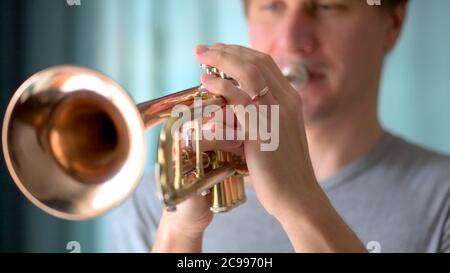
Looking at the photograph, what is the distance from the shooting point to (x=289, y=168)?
83 cm

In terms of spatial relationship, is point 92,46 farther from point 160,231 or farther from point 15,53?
point 160,231

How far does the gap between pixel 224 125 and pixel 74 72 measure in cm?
23

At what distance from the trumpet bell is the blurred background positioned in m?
0.90

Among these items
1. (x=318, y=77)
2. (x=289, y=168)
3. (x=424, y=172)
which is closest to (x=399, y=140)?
(x=424, y=172)

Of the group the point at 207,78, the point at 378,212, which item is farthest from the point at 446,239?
the point at 207,78

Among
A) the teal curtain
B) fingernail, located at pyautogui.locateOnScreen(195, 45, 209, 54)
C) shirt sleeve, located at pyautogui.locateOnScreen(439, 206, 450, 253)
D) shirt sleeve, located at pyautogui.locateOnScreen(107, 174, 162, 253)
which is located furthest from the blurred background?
fingernail, located at pyautogui.locateOnScreen(195, 45, 209, 54)

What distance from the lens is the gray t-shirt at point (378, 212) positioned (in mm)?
1156

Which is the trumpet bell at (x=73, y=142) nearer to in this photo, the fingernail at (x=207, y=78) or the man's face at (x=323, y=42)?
the fingernail at (x=207, y=78)

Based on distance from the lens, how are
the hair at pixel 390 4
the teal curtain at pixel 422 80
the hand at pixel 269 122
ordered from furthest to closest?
the teal curtain at pixel 422 80, the hair at pixel 390 4, the hand at pixel 269 122

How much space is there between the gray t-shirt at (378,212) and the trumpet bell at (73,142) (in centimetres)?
51

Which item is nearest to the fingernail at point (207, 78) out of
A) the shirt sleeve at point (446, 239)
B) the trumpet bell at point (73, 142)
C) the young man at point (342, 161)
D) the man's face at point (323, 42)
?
the trumpet bell at point (73, 142)

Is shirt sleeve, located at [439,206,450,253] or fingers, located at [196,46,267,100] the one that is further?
shirt sleeve, located at [439,206,450,253]

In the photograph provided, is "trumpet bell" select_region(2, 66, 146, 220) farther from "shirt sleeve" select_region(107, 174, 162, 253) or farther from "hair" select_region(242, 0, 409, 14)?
"hair" select_region(242, 0, 409, 14)

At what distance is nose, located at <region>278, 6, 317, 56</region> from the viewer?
3.92ft
